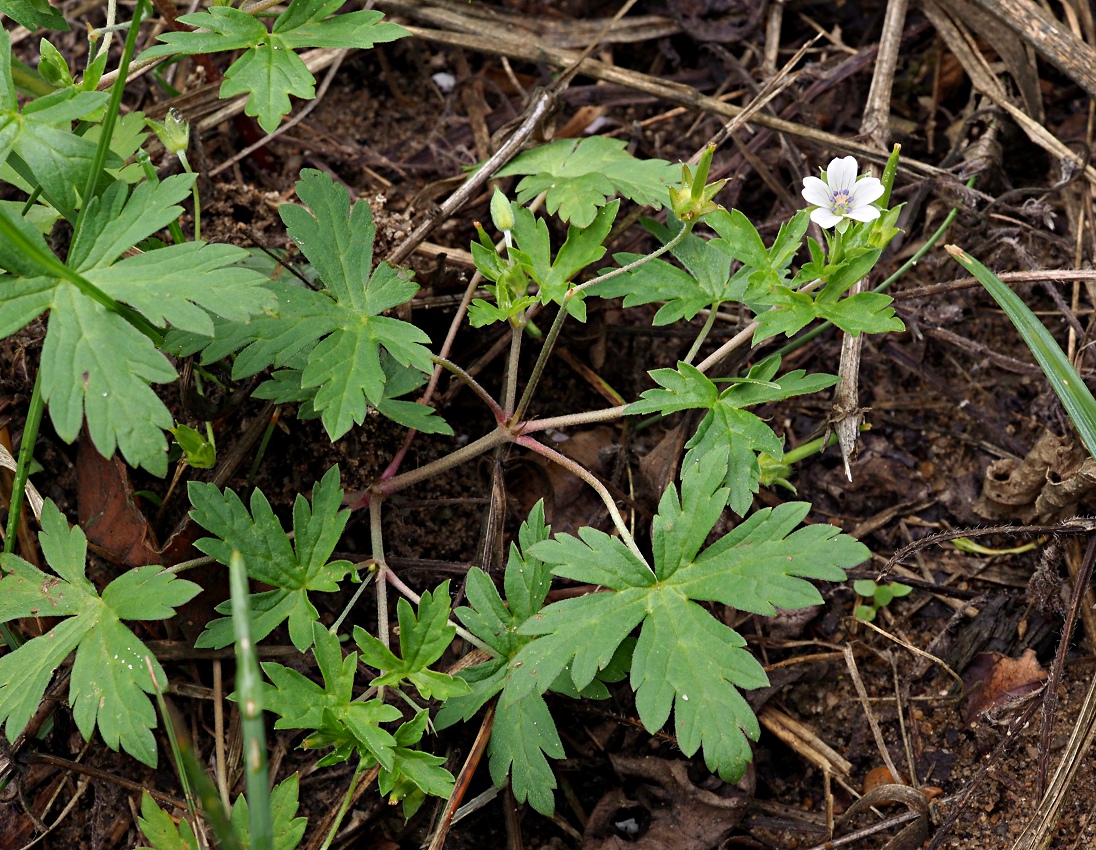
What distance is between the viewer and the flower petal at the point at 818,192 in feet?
9.08

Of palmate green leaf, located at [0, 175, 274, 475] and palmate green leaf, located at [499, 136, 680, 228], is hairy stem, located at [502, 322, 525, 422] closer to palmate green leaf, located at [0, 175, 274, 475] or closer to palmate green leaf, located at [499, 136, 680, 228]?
palmate green leaf, located at [499, 136, 680, 228]

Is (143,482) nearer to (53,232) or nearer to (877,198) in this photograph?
(53,232)

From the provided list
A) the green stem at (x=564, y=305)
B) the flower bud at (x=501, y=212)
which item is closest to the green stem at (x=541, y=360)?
the green stem at (x=564, y=305)

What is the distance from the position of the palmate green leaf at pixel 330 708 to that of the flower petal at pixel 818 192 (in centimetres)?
197

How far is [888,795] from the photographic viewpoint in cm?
270

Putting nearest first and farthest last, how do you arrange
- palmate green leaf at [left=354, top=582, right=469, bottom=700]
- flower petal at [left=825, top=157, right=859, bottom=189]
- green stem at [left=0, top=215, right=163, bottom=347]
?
1. green stem at [left=0, top=215, right=163, bottom=347]
2. palmate green leaf at [left=354, top=582, right=469, bottom=700]
3. flower petal at [left=825, top=157, right=859, bottom=189]

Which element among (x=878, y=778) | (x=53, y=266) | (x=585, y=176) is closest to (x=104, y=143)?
(x=53, y=266)

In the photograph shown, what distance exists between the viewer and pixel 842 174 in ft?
9.22

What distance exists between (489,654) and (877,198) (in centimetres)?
186

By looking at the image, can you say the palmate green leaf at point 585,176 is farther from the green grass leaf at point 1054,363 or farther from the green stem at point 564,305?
the green grass leaf at point 1054,363

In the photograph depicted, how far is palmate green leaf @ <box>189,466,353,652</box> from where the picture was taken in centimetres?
265

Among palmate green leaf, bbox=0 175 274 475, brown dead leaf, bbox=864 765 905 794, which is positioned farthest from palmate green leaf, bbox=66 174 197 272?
brown dead leaf, bbox=864 765 905 794

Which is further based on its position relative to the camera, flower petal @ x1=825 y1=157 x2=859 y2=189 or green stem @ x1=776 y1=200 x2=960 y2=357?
green stem @ x1=776 y1=200 x2=960 y2=357

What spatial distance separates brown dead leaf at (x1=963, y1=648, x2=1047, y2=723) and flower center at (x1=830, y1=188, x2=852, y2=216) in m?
1.61
